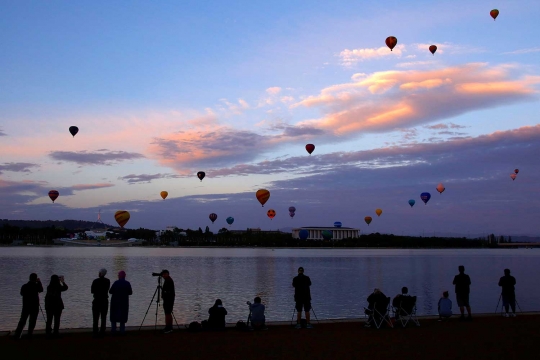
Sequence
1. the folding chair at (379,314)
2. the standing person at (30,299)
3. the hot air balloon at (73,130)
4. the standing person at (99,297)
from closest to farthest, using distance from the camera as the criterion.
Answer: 1. the standing person at (30,299)
2. the standing person at (99,297)
3. the folding chair at (379,314)
4. the hot air balloon at (73,130)

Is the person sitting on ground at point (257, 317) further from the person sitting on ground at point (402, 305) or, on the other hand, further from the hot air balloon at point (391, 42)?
the hot air balloon at point (391, 42)

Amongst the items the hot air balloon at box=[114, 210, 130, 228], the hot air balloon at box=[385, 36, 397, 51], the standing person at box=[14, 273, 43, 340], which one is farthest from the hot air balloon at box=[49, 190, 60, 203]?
the standing person at box=[14, 273, 43, 340]

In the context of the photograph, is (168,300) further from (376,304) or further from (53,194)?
(53,194)

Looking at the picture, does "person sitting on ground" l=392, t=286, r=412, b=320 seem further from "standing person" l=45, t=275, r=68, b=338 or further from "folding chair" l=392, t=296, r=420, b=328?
"standing person" l=45, t=275, r=68, b=338

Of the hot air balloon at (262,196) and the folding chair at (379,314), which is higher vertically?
the hot air balloon at (262,196)

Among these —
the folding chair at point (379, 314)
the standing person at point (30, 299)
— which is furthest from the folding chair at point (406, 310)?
the standing person at point (30, 299)

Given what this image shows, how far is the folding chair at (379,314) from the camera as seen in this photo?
1952cm

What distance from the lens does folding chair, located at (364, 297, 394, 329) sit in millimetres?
19516

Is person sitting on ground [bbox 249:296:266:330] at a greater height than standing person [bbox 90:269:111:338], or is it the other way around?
standing person [bbox 90:269:111:338]

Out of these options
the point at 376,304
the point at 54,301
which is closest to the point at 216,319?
the point at 54,301

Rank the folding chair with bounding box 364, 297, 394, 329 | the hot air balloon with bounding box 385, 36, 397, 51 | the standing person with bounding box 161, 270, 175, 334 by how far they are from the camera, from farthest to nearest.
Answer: the hot air balloon with bounding box 385, 36, 397, 51 < the folding chair with bounding box 364, 297, 394, 329 < the standing person with bounding box 161, 270, 175, 334

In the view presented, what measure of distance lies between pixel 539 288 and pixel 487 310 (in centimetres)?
2413

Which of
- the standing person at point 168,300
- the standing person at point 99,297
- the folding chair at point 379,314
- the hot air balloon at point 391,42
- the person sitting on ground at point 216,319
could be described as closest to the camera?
the standing person at point 99,297

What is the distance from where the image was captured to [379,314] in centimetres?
1952
